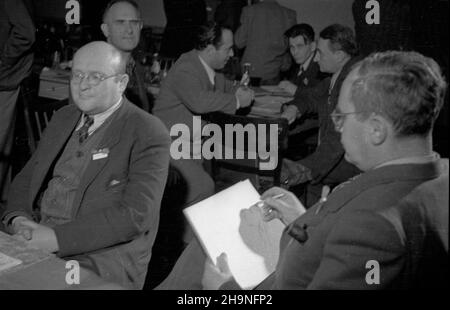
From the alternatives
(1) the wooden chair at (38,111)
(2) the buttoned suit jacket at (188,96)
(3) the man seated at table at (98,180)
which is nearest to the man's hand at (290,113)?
(2) the buttoned suit jacket at (188,96)

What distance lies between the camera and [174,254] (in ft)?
9.50

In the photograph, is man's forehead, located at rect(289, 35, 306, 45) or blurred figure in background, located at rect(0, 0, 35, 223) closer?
blurred figure in background, located at rect(0, 0, 35, 223)

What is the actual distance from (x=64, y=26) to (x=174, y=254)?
13.8 feet

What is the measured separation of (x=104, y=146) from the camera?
1.88 m

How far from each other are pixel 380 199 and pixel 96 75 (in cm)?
130

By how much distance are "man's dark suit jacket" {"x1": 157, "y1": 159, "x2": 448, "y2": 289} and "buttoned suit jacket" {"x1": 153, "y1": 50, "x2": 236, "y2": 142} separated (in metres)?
1.91

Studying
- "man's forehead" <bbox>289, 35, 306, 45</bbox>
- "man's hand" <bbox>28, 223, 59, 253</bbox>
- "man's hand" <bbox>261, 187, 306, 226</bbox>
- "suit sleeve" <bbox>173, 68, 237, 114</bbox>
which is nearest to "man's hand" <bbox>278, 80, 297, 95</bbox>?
"man's forehead" <bbox>289, 35, 306, 45</bbox>

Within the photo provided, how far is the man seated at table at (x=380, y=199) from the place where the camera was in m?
1.03

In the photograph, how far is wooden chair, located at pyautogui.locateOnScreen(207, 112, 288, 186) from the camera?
2503 millimetres

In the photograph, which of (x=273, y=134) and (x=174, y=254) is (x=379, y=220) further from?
(x=174, y=254)

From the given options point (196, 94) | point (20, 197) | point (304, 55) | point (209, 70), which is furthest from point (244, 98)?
point (20, 197)

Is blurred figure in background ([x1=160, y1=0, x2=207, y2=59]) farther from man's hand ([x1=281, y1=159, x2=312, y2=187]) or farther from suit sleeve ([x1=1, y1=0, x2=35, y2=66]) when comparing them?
man's hand ([x1=281, y1=159, x2=312, y2=187])

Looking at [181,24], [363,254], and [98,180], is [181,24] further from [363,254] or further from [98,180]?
[363,254]

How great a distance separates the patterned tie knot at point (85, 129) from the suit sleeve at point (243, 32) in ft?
11.4
